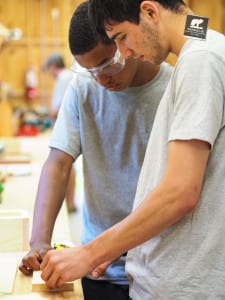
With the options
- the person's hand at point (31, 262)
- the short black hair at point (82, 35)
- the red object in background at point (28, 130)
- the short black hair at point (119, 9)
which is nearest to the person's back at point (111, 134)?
the short black hair at point (82, 35)

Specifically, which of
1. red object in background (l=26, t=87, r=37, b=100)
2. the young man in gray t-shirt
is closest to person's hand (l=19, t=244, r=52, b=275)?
the young man in gray t-shirt

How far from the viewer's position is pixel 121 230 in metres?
1.15

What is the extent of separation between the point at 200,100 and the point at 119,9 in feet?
0.99

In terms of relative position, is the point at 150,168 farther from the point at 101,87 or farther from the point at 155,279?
the point at 101,87

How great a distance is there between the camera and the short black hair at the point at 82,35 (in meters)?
1.59

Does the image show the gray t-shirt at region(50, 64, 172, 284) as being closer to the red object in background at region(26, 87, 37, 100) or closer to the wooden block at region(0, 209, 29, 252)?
the wooden block at region(0, 209, 29, 252)

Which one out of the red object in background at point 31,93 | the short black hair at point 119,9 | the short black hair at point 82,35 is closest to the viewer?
the short black hair at point 119,9

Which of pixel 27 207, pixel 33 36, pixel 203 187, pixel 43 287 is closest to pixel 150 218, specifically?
pixel 203 187

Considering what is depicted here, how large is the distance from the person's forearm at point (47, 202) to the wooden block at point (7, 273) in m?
0.09

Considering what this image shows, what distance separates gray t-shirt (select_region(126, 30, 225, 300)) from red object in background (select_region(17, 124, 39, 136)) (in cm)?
497

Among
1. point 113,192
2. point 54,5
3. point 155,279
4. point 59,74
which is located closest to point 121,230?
point 155,279

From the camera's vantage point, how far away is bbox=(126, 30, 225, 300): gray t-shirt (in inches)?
42.9

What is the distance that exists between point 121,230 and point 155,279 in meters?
0.15

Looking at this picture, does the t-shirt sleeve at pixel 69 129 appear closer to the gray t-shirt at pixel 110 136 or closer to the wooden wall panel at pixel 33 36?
the gray t-shirt at pixel 110 136
